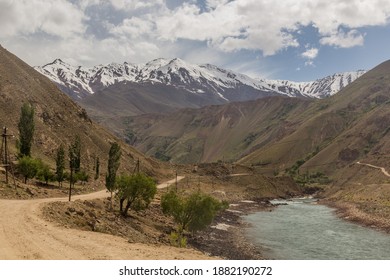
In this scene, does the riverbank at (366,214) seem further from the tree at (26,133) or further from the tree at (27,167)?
the tree at (26,133)

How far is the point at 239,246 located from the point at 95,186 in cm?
4947

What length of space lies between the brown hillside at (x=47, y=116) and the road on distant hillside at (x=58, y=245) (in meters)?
80.7

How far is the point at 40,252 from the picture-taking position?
98.6ft

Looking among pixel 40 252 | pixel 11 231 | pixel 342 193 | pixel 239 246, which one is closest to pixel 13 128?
pixel 239 246

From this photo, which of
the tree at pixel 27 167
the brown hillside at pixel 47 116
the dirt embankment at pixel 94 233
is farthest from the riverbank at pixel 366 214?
the brown hillside at pixel 47 116

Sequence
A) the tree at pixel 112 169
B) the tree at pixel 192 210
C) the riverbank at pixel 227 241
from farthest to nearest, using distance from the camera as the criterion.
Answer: the tree at pixel 112 169 → the tree at pixel 192 210 → the riverbank at pixel 227 241

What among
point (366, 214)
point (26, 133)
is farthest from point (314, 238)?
point (26, 133)

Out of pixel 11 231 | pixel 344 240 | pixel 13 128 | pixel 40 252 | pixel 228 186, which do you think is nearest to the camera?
pixel 40 252

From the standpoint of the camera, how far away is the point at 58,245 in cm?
3281

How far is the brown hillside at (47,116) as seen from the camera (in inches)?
5005

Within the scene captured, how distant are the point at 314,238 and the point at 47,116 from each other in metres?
102

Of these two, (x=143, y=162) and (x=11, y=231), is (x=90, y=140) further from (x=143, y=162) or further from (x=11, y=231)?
(x=11, y=231)

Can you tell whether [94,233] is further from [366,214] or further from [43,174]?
[366,214]

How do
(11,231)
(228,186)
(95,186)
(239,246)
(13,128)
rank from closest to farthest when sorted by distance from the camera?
1. (11,231)
2. (239,246)
3. (95,186)
4. (13,128)
5. (228,186)
